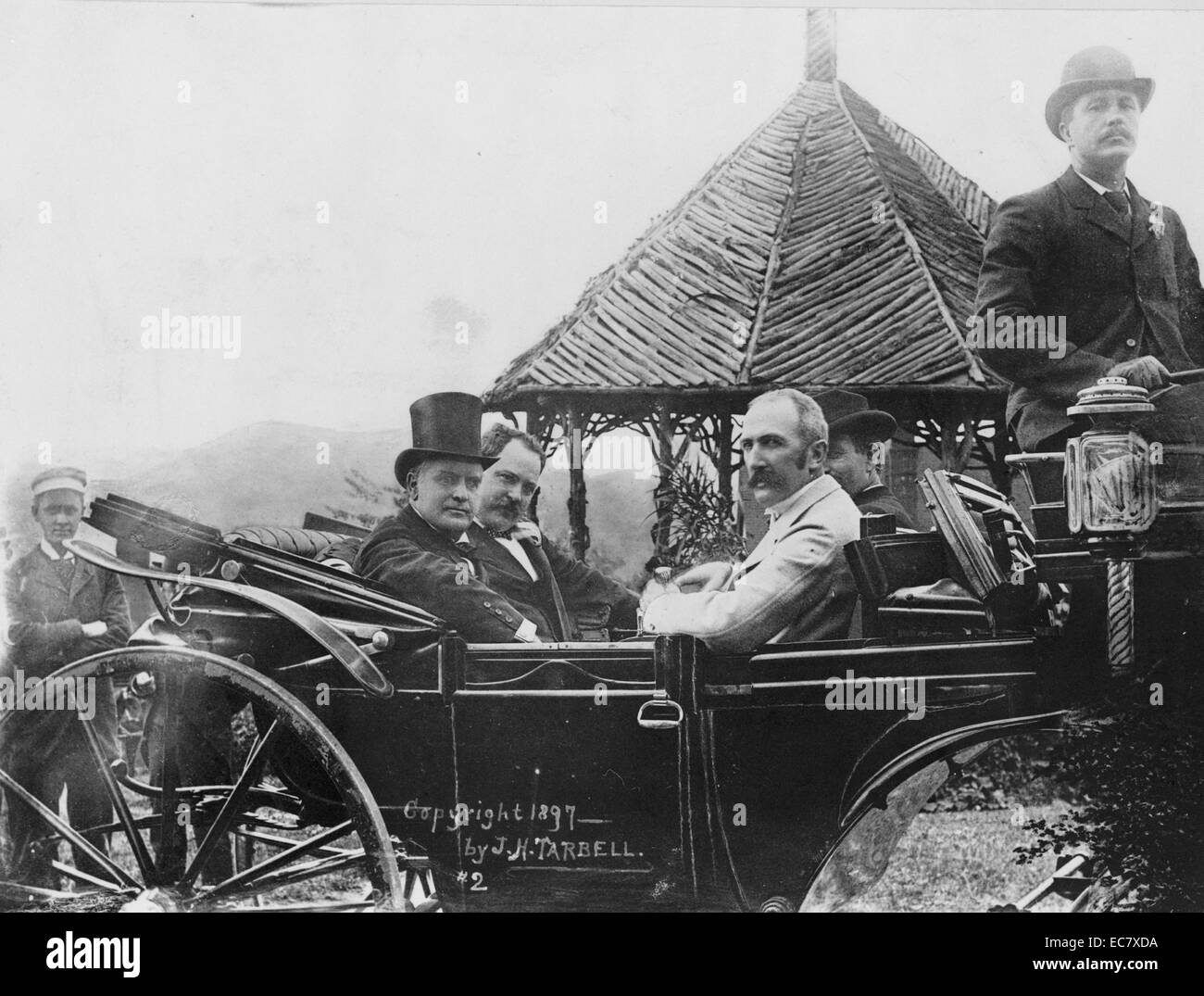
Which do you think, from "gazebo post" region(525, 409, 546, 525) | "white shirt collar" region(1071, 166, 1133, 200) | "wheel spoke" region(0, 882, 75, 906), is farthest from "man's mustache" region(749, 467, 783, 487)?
"wheel spoke" region(0, 882, 75, 906)

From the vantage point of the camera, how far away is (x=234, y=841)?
5.19m

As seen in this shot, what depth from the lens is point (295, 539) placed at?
5.00 metres

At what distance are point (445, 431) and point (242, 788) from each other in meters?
1.59

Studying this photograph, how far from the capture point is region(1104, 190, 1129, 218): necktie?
16.6ft

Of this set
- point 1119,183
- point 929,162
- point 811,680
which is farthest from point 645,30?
point 811,680

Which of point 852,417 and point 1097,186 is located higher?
point 1097,186

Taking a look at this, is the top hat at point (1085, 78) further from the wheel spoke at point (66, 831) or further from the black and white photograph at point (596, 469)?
the wheel spoke at point (66, 831)

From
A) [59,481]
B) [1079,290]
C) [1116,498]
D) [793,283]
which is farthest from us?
[793,283]

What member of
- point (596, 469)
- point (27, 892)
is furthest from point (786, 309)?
point (27, 892)

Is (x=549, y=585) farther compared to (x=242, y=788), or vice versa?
(x=549, y=585)

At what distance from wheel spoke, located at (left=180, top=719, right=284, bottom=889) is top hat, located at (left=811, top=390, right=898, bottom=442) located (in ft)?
8.11

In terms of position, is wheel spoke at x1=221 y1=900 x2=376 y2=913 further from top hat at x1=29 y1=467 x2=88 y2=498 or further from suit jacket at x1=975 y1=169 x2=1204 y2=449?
suit jacket at x1=975 y1=169 x2=1204 y2=449

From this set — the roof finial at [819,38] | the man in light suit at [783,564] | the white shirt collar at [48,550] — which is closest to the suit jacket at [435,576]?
the man in light suit at [783,564]

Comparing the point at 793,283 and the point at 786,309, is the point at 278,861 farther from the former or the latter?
the point at 793,283
